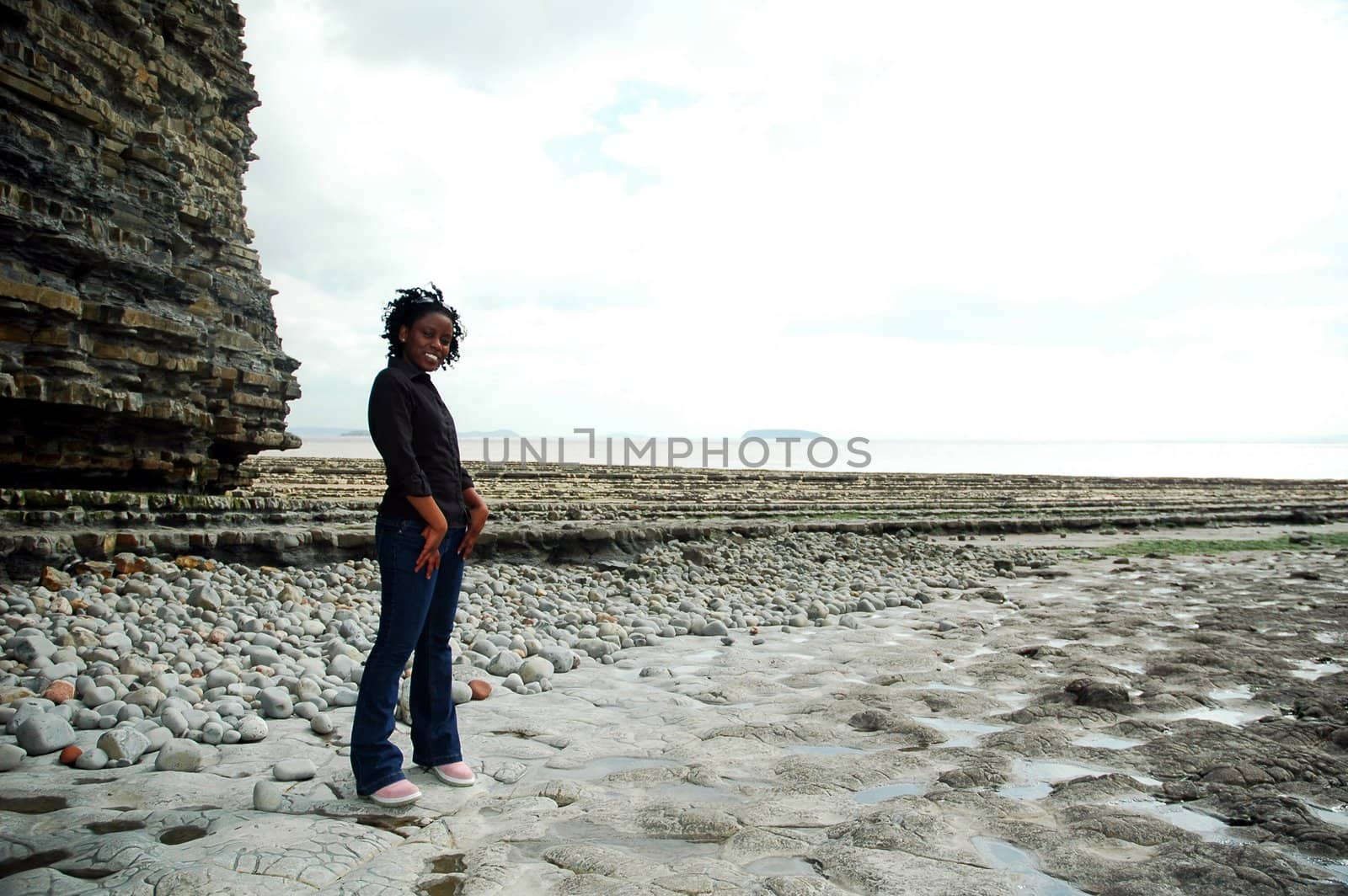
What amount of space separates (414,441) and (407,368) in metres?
0.25

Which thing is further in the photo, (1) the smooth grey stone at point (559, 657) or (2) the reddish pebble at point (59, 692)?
(1) the smooth grey stone at point (559, 657)

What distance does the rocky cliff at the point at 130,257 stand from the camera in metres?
6.86

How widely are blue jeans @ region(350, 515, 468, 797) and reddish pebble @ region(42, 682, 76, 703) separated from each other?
1620 mm

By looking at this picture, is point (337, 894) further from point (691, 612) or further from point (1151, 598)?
point (1151, 598)

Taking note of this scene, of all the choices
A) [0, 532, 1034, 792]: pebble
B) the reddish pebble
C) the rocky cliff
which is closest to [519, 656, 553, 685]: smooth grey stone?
[0, 532, 1034, 792]: pebble

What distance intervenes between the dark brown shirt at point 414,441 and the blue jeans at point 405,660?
0.27 feet

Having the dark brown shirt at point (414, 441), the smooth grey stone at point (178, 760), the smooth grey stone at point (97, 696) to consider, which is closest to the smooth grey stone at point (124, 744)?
the smooth grey stone at point (178, 760)

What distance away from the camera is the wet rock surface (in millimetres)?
2295

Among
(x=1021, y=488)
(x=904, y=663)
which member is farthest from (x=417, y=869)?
(x=1021, y=488)

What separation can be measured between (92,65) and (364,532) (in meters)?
4.70

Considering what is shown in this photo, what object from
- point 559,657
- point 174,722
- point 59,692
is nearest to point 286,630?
point 59,692

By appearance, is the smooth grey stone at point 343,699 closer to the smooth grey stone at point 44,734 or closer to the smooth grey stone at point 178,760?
the smooth grey stone at point 178,760

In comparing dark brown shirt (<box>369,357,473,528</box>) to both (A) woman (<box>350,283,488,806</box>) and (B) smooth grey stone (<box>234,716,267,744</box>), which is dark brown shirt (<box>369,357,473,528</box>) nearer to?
(A) woman (<box>350,283,488,806</box>)

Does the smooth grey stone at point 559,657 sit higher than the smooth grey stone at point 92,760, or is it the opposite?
the smooth grey stone at point 92,760
